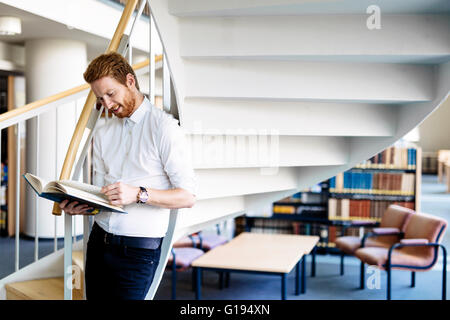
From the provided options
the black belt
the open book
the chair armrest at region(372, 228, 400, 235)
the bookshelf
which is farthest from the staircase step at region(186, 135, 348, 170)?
the bookshelf

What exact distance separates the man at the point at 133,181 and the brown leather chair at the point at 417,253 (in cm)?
337

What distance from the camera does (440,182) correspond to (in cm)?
1524

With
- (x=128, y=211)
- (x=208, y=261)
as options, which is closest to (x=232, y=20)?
(x=128, y=211)

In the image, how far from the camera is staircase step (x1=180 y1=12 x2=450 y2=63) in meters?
2.70

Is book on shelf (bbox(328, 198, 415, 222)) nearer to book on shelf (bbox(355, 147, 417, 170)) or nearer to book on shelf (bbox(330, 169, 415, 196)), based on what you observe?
book on shelf (bbox(330, 169, 415, 196))

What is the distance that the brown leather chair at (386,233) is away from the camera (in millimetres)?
5663

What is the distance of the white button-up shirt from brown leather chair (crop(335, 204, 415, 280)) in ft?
12.8

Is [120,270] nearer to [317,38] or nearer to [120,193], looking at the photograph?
[120,193]

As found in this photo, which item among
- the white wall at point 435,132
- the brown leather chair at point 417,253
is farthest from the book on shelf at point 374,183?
the white wall at point 435,132

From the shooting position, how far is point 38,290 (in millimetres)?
3051

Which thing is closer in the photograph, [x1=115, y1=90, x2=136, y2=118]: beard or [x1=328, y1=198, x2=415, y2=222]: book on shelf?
[x1=115, y1=90, x2=136, y2=118]: beard

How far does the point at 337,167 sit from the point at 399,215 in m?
2.32

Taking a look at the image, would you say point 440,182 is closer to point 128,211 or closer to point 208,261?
point 208,261

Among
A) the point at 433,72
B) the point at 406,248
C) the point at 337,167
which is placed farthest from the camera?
the point at 406,248
